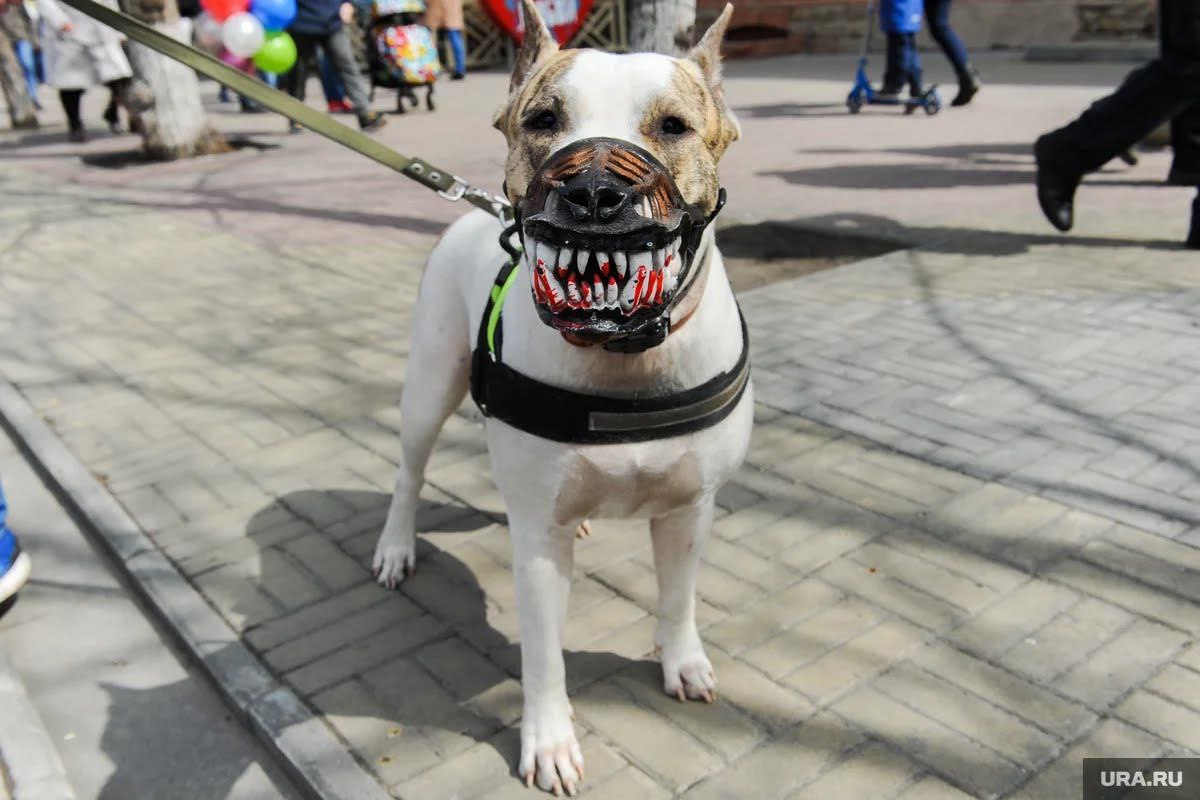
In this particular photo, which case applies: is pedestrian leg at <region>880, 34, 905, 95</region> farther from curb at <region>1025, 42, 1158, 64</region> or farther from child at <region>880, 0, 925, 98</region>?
curb at <region>1025, 42, 1158, 64</region>

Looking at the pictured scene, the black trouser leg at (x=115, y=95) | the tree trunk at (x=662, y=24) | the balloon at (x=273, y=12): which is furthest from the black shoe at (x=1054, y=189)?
the black trouser leg at (x=115, y=95)

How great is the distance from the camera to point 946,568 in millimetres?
3541

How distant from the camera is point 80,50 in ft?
39.8

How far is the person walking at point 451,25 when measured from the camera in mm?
17609

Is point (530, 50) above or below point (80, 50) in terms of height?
below

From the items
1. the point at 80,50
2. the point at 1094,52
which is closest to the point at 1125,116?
the point at 1094,52

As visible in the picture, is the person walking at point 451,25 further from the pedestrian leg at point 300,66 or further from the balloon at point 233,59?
the balloon at point 233,59

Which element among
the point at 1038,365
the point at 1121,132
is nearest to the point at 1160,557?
the point at 1038,365

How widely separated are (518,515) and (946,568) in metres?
1.74

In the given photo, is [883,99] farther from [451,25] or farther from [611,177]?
[611,177]

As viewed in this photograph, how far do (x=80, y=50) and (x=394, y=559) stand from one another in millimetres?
11092

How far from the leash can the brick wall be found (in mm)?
16278

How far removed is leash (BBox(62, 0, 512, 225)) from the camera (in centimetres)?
295

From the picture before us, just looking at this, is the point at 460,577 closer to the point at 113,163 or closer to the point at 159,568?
the point at 159,568
